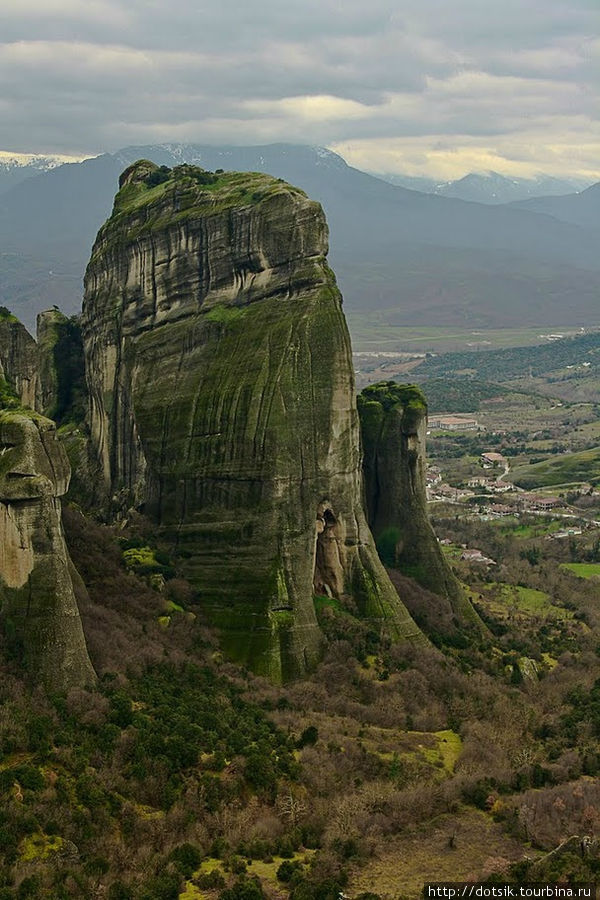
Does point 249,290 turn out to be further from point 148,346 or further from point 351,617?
point 351,617

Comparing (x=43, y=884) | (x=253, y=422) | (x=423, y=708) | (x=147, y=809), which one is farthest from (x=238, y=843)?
(x=253, y=422)

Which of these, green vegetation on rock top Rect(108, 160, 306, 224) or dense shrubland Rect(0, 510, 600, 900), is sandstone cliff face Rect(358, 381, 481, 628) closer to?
dense shrubland Rect(0, 510, 600, 900)

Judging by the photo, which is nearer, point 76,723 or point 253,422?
point 76,723

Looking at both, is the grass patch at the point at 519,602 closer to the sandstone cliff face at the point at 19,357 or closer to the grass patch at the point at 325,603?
the grass patch at the point at 325,603

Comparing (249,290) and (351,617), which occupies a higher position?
(249,290)

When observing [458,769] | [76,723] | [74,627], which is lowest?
[458,769]

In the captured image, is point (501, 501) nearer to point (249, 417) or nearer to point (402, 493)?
point (402, 493)

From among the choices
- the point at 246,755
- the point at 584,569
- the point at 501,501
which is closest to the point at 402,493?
the point at 246,755
